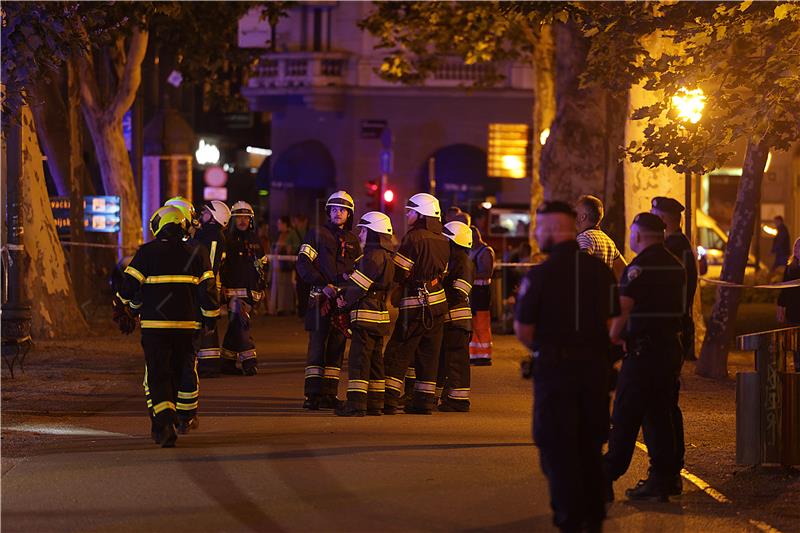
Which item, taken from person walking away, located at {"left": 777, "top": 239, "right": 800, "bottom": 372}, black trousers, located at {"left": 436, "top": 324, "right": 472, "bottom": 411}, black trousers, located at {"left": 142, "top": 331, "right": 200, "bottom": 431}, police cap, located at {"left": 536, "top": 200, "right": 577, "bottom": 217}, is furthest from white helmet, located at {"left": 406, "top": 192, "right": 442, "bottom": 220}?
police cap, located at {"left": 536, "top": 200, "right": 577, "bottom": 217}

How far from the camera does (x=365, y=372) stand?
12.9m

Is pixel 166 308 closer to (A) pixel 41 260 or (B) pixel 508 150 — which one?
(A) pixel 41 260

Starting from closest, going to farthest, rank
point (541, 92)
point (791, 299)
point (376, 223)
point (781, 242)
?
1. point (376, 223)
2. point (791, 299)
3. point (541, 92)
4. point (781, 242)

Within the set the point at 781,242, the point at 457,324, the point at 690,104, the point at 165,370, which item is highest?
the point at 690,104

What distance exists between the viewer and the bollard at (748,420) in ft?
33.4

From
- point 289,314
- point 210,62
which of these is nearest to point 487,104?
point 210,62

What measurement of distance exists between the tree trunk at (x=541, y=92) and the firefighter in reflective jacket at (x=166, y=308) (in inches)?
752

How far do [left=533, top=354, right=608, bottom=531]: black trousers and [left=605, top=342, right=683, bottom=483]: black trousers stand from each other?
4.96ft

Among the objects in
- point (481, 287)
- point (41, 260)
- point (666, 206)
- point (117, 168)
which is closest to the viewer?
point (666, 206)

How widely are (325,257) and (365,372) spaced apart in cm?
115

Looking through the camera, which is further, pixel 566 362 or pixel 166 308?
pixel 166 308

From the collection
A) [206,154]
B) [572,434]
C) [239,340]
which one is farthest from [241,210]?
[206,154]

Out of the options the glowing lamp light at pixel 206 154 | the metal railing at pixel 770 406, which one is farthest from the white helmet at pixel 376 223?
the glowing lamp light at pixel 206 154

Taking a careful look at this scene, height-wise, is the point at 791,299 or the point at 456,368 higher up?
the point at 791,299
